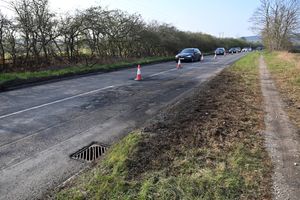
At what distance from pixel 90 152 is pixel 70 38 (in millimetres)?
17655

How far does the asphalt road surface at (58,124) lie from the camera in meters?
3.86

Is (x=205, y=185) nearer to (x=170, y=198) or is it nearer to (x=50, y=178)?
(x=170, y=198)

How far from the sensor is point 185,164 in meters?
3.88

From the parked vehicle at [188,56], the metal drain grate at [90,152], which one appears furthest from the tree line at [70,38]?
the metal drain grate at [90,152]

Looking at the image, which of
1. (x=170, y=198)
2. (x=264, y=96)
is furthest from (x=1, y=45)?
(x=170, y=198)

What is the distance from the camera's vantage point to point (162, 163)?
12.9 feet

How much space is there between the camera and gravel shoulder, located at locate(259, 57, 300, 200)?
3314 mm

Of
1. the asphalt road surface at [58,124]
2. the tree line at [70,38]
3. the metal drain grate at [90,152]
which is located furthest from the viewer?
the tree line at [70,38]

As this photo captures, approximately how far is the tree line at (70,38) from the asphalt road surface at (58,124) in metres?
5.92

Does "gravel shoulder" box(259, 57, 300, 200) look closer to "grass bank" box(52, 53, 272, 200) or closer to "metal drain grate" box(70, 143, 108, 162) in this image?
"grass bank" box(52, 53, 272, 200)

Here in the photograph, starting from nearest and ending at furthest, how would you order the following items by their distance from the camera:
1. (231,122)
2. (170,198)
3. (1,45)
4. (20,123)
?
(170,198) < (231,122) < (20,123) < (1,45)

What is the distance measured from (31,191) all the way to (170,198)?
1.78 metres

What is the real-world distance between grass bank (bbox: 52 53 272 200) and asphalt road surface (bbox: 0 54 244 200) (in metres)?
0.59

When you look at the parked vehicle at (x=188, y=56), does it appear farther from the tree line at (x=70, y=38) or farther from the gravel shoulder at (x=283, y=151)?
the gravel shoulder at (x=283, y=151)
